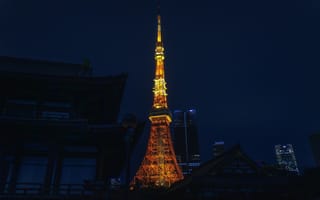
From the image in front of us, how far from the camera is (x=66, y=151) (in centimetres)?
1363

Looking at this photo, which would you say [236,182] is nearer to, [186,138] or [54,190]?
[54,190]

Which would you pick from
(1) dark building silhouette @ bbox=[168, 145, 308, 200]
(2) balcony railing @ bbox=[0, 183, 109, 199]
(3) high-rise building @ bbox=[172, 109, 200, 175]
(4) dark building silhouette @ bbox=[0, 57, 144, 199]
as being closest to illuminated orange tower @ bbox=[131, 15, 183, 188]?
(1) dark building silhouette @ bbox=[168, 145, 308, 200]

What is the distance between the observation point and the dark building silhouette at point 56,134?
1194 cm

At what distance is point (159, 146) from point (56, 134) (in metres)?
47.5

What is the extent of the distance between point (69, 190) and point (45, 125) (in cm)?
319

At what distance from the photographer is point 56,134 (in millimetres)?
12539

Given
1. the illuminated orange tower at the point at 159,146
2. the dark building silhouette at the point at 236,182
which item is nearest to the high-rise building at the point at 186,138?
the illuminated orange tower at the point at 159,146

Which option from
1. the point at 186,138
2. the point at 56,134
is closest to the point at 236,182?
the point at 56,134

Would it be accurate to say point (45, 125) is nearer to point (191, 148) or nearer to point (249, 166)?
point (249, 166)

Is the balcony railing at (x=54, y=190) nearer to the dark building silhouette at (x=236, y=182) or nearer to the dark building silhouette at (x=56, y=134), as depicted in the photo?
the dark building silhouette at (x=56, y=134)

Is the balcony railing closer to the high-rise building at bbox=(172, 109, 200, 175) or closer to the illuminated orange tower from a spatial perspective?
the illuminated orange tower

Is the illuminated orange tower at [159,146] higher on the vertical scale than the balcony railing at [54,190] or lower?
higher

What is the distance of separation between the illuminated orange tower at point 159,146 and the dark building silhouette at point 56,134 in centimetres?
3849

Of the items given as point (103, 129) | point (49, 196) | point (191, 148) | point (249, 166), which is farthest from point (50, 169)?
point (191, 148)
